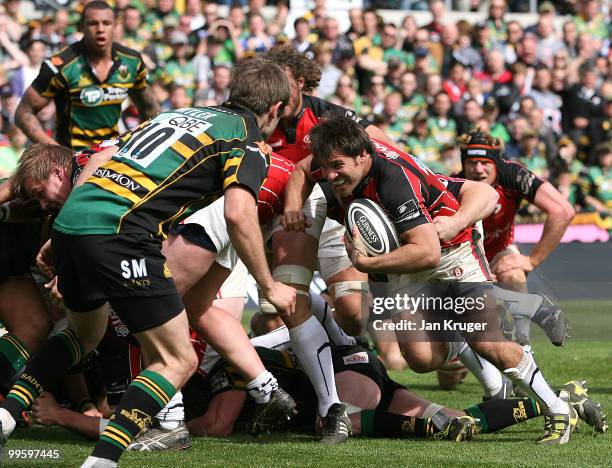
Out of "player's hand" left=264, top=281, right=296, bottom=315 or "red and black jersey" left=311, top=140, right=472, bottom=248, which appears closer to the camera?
"player's hand" left=264, top=281, right=296, bottom=315

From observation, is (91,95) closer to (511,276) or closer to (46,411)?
(46,411)

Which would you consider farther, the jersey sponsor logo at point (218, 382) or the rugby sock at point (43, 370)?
the jersey sponsor logo at point (218, 382)

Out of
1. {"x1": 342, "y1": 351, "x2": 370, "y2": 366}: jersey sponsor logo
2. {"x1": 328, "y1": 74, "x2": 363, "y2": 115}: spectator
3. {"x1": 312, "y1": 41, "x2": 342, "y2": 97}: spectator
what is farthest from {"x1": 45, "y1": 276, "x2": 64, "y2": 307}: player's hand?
{"x1": 312, "y1": 41, "x2": 342, "y2": 97}: spectator

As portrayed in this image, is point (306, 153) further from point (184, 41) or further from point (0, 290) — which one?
point (184, 41)

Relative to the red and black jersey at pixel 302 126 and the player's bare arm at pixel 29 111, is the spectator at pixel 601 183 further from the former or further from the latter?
the player's bare arm at pixel 29 111

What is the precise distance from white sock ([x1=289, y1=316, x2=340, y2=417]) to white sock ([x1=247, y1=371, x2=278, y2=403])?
40 centimetres

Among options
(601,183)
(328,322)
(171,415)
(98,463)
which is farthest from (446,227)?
(601,183)

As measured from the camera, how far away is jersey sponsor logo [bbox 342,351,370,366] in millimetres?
6573

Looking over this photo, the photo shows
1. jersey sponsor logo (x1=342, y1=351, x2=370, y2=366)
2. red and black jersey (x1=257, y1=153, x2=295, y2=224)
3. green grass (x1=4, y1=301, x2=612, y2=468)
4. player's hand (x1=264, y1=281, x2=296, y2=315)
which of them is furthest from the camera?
red and black jersey (x1=257, y1=153, x2=295, y2=224)

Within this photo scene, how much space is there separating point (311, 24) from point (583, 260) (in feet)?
20.6

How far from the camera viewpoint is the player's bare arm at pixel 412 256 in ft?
19.2

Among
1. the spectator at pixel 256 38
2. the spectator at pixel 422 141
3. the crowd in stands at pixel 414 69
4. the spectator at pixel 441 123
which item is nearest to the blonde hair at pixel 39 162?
the crowd in stands at pixel 414 69

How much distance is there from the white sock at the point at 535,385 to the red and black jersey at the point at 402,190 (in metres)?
0.97

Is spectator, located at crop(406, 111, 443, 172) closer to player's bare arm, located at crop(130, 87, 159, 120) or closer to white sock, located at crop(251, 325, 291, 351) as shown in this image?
player's bare arm, located at crop(130, 87, 159, 120)
